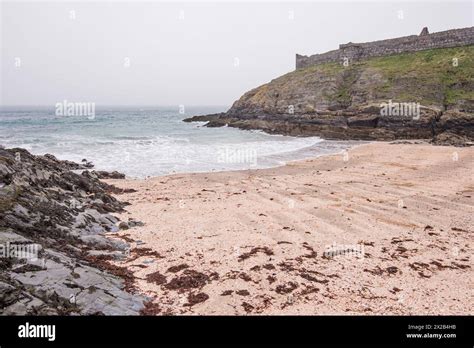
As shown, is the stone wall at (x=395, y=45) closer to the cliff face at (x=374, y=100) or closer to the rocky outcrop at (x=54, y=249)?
the cliff face at (x=374, y=100)

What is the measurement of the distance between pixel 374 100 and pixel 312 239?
41427 mm

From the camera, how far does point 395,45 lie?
6150 cm

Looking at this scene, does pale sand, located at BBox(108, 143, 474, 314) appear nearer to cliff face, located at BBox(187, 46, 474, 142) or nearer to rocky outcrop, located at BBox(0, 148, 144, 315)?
rocky outcrop, located at BBox(0, 148, 144, 315)

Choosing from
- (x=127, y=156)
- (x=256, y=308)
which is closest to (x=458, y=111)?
(x=127, y=156)

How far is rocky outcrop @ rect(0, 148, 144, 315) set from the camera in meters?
5.95

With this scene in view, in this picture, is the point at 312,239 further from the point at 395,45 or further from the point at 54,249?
the point at 395,45

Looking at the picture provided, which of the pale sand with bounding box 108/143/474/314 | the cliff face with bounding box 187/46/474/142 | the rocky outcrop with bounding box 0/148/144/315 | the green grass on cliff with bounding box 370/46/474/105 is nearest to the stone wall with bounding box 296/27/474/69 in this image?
the green grass on cliff with bounding box 370/46/474/105

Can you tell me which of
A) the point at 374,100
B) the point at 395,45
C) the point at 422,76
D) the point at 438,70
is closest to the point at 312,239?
the point at 374,100

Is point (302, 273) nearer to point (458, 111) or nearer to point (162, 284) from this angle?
point (162, 284)

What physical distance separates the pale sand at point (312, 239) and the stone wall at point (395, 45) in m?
45.9

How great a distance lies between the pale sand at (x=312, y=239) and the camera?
7.22m

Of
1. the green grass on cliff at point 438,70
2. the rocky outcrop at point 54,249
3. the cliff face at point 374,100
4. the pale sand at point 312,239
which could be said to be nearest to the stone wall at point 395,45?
the green grass on cliff at point 438,70

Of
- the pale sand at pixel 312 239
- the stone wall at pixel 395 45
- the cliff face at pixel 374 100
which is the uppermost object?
the stone wall at pixel 395 45

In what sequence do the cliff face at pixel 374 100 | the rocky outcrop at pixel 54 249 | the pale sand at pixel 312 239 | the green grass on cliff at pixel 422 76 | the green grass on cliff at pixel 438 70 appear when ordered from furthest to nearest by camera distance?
the green grass on cliff at pixel 422 76
the green grass on cliff at pixel 438 70
the cliff face at pixel 374 100
the pale sand at pixel 312 239
the rocky outcrop at pixel 54 249
